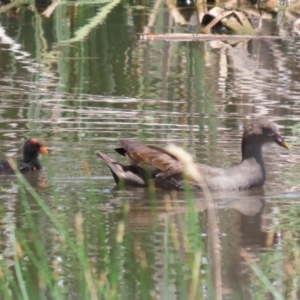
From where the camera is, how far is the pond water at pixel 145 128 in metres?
5.43

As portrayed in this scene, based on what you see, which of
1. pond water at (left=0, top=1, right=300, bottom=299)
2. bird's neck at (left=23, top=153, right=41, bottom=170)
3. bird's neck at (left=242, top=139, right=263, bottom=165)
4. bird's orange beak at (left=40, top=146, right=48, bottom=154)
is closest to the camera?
pond water at (left=0, top=1, right=300, bottom=299)

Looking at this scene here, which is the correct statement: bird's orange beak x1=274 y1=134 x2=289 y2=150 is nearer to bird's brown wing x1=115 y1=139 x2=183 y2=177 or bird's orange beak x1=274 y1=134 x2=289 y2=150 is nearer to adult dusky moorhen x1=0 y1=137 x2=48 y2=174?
bird's brown wing x1=115 y1=139 x2=183 y2=177

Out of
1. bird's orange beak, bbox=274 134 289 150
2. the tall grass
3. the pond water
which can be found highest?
the tall grass

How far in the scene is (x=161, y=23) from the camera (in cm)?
1586

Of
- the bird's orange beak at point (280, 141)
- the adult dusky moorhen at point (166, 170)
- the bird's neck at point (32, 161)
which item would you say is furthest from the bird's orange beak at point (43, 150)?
the bird's orange beak at point (280, 141)

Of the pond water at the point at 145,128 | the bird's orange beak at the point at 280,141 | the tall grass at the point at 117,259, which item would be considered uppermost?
the tall grass at the point at 117,259

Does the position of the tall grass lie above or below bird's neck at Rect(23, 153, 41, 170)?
above

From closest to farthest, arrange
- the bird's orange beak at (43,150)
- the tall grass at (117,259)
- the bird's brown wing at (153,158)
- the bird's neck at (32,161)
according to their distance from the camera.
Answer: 1. the tall grass at (117,259)
2. the bird's brown wing at (153,158)
3. the bird's orange beak at (43,150)
4. the bird's neck at (32,161)

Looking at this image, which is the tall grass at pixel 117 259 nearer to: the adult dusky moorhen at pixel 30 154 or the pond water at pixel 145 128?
the pond water at pixel 145 128

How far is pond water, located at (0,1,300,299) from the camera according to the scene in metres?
5.43

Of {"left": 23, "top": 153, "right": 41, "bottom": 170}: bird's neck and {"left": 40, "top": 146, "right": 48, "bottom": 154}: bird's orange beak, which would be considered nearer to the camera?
{"left": 40, "top": 146, "right": 48, "bottom": 154}: bird's orange beak

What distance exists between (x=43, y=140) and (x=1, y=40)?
5.83 m

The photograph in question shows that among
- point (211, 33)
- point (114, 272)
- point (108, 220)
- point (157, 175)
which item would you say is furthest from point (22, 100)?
point (114, 272)

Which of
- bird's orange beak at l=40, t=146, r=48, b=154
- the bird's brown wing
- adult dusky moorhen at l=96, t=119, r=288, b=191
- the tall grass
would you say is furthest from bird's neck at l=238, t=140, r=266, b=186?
bird's orange beak at l=40, t=146, r=48, b=154
